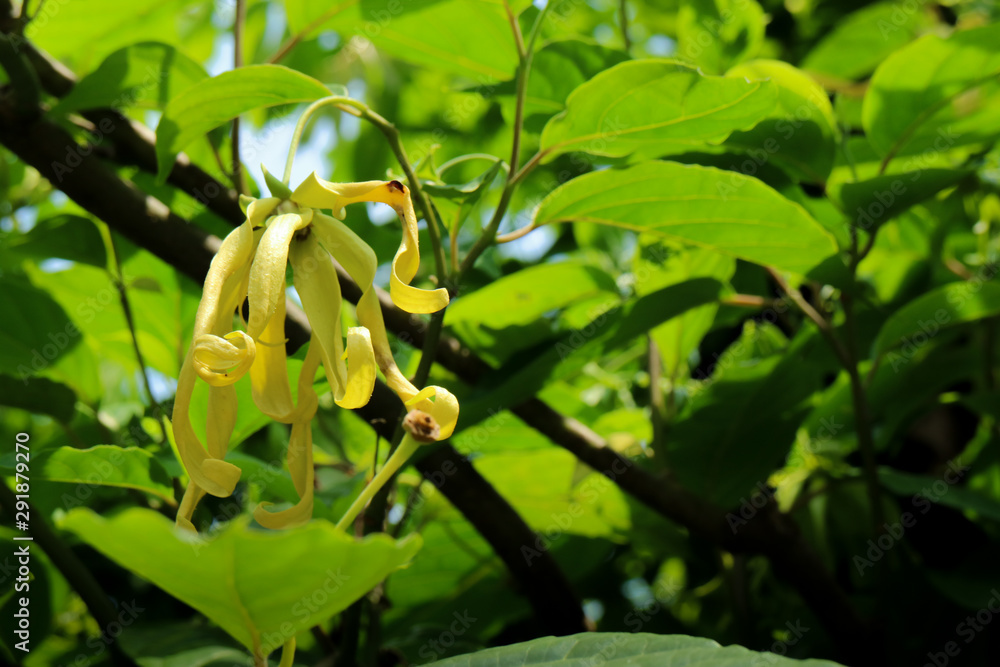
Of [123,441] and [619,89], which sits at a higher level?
[619,89]

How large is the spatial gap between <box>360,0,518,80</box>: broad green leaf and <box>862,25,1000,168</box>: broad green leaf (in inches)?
14.5

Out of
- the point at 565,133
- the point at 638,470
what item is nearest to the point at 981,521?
the point at 638,470

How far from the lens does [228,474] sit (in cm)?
36

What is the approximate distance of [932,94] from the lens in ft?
2.50

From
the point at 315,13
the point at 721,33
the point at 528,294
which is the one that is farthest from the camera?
the point at 721,33

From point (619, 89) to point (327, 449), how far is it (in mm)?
625

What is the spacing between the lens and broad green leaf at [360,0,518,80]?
0.70 m

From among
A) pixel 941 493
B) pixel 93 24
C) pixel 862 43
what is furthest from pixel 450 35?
pixel 862 43

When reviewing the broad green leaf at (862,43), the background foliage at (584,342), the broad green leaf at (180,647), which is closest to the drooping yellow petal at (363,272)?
the background foliage at (584,342)

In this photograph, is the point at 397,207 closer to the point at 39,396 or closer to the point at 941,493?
the point at 39,396

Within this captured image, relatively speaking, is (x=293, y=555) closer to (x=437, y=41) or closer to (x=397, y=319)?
(x=397, y=319)

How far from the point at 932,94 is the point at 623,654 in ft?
2.11

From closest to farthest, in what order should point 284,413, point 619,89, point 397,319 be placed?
point 284,413, point 619,89, point 397,319

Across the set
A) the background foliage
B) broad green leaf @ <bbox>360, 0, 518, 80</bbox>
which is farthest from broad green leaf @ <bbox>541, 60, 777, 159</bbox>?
broad green leaf @ <bbox>360, 0, 518, 80</bbox>
